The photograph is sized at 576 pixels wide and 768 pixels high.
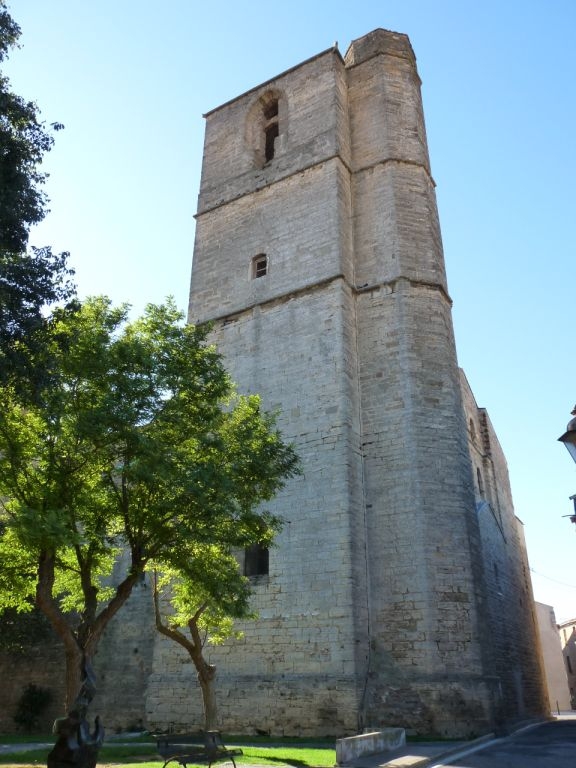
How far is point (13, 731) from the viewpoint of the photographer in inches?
672

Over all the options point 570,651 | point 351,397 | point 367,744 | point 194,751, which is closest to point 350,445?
point 351,397

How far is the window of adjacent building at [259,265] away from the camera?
19.0m

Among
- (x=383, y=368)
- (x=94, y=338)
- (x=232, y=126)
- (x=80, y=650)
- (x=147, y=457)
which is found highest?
(x=232, y=126)

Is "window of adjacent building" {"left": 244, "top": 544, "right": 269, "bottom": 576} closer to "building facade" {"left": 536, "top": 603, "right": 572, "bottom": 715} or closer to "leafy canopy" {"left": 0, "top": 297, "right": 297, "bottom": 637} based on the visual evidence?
"leafy canopy" {"left": 0, "top": 297, "right": 297, "bottom": 637}

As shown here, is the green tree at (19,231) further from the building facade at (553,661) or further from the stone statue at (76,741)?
the building facade at (553,661)

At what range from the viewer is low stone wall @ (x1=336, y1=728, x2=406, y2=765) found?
28.6 ft

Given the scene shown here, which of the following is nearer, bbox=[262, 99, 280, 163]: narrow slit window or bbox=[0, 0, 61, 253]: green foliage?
bbox=[0, 0, 61, 253]: green foliage

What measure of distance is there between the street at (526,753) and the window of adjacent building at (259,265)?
13.3 m

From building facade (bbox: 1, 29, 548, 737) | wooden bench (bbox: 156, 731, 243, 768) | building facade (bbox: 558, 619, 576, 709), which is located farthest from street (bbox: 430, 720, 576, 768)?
building facade (bbox: 558, 619, 576, 709)

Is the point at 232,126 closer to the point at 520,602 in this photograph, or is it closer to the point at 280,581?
the point at 280,581

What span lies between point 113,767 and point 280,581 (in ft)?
19.8

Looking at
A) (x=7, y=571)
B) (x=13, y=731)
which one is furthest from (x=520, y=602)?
(x=7, y=571)

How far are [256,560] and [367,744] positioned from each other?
21.7 ft

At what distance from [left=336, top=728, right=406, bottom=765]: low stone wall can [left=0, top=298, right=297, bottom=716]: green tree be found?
10.8 feet
